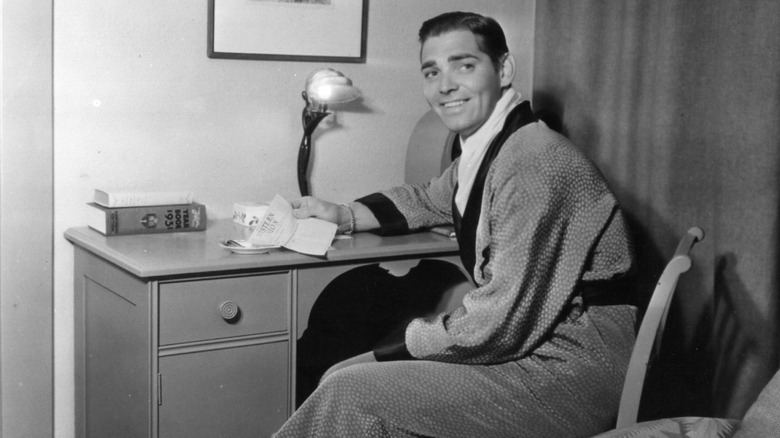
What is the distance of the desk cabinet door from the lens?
1938mm

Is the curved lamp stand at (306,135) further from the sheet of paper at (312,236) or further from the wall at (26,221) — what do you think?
the wall at (26,221)

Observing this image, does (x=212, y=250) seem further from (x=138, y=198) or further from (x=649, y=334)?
(x=649, y=334)

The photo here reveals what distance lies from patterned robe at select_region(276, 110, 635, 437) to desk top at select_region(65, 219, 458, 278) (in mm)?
405

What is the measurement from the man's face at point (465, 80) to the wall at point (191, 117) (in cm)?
71

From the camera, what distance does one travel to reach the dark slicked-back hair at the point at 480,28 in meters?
2.09

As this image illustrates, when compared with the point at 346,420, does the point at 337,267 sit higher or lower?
higher

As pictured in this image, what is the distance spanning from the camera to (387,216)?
244cm

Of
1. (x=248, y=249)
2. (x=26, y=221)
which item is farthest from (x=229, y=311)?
(x=26, y=221)

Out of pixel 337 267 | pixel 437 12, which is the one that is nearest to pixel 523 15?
pixel 437 12

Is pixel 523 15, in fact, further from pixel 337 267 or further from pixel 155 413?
pixel 155 413

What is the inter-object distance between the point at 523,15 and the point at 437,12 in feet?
1.21

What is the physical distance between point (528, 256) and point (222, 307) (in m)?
0.75

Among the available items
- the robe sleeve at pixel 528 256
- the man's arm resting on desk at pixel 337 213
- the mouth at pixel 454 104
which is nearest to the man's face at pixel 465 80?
the mouth at pixel 454 104

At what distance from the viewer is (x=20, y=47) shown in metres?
2.25
